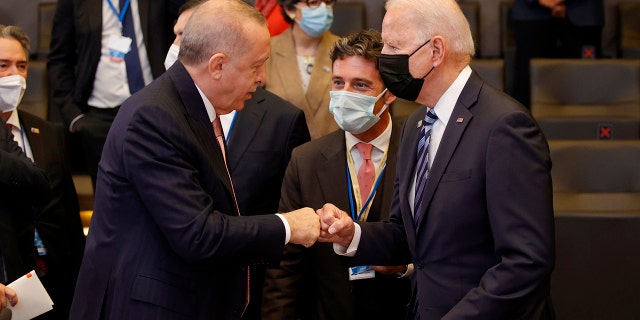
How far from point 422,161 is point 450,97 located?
0.22 m

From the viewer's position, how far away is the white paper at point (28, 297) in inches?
133

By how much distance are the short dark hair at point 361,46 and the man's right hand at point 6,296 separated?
5.15ft

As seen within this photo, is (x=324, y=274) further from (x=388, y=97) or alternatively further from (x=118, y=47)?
(x=118, y=47)

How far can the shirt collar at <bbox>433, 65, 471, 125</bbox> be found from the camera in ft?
8.68

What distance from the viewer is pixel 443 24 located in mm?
2625

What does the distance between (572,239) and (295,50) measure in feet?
5.93

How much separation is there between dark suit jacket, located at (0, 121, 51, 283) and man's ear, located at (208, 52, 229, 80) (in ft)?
4.31

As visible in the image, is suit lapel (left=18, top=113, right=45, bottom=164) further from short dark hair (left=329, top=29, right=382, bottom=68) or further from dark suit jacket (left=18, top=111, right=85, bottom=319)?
short dark hair (left=329, top=29, right=382, bottom=68)

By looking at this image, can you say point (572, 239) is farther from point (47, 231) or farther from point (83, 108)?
Answer: point (83, 108)

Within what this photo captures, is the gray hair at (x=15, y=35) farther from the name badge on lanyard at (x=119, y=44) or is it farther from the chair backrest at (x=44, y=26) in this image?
the chair backrest at (x=44, y=26)

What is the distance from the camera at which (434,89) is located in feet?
8.82

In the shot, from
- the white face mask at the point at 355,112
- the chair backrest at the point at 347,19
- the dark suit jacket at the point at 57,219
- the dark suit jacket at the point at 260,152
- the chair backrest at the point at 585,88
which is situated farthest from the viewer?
the chair backrest at the point at 347,19

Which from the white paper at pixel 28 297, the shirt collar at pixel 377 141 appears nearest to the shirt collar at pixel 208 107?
the shirt collar at pixel 377 141

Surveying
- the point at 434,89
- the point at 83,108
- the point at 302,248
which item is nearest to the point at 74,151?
the point at 83,108
